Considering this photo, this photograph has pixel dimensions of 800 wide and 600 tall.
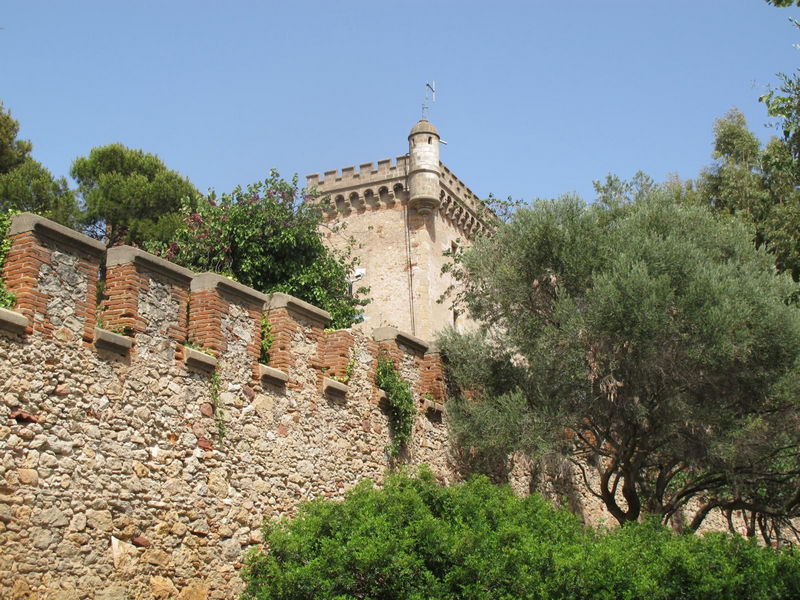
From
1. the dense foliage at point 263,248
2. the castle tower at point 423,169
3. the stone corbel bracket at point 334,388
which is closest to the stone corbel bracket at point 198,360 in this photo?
the stone corbel bracket at point 334,388

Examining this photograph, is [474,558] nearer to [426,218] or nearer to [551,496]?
[551,496]

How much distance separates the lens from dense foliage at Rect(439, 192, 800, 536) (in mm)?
12016

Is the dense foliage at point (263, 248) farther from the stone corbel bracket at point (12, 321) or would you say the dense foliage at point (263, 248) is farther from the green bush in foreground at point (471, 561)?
the stone corbel bracket at point (12, 321)

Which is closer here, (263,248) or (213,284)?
(213,284)

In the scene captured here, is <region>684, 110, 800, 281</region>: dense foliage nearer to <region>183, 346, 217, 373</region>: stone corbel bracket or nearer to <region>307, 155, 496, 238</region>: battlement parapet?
<region>307, 155, 496, 238</region>: battlement parapet

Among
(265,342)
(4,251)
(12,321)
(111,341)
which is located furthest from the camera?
(265,342)

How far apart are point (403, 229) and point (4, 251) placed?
2257cm

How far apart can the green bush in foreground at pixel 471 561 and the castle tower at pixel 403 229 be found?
19.1m

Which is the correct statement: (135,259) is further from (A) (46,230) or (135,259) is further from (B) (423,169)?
(B) (423,169)

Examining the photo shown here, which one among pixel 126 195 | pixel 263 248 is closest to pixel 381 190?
pixel 126 195

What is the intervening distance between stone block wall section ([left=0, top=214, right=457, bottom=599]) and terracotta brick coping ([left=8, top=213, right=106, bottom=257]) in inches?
0.5

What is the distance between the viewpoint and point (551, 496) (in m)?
15.3

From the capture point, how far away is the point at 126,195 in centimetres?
2433

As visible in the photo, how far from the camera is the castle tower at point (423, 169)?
29.5 metres
